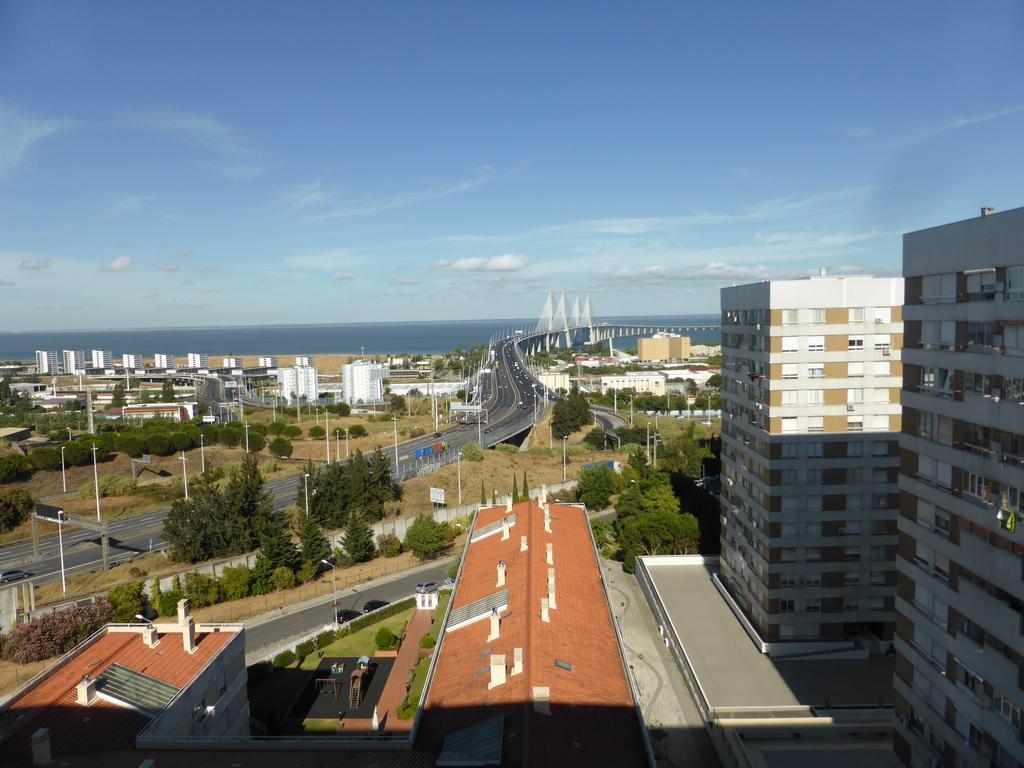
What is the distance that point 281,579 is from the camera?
1469 inches

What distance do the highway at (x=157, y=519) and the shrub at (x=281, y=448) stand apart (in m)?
8.45

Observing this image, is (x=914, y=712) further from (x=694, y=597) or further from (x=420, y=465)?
(x=420, y=465)

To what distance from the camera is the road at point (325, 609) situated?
102 feet

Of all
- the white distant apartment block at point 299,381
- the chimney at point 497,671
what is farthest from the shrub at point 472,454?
the white distant apartment block at point 299,381

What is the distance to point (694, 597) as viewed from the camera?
30.9 metres

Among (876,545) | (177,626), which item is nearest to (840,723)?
(876,545)

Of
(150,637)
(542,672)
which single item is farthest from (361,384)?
(542,672)

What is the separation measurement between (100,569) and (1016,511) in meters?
41.8

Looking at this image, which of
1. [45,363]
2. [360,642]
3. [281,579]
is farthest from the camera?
[45,363]

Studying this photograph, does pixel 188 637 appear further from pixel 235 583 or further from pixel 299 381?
pixel 299 381

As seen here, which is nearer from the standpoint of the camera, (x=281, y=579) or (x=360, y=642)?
(x=360, y=642)

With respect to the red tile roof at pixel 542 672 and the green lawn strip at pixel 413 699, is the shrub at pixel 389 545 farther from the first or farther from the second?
the green lawn strip at pixel 413 699

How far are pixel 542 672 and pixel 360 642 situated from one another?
50.8 ft

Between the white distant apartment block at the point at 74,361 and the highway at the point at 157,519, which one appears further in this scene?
the white distant apartment block at the point at 74,361
